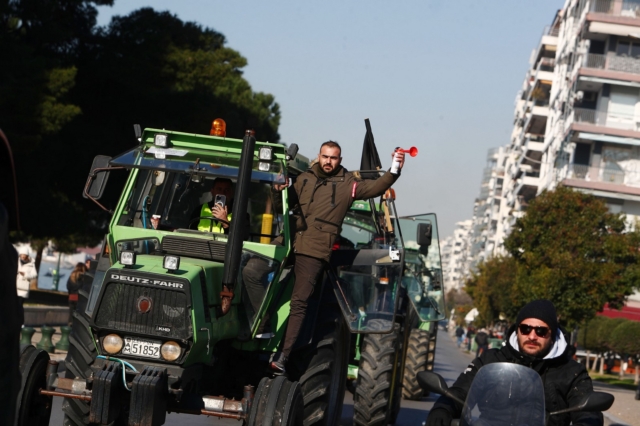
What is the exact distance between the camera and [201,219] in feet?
30.3

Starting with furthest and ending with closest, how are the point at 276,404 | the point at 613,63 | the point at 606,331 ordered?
the point at 613,63 < the point at 606,331 < the point at 276,404

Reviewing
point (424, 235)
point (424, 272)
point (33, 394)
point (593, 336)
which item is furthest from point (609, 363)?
point (33, 394)

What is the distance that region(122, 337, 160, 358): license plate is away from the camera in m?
7.87

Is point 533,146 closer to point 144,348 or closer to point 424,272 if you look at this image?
point 424,272

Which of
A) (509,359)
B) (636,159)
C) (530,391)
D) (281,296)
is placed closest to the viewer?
Result: (530,391)

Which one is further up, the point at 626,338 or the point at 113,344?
the point at 113,344

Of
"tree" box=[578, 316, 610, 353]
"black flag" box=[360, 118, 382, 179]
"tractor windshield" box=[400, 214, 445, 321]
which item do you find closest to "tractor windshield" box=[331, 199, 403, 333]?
"black flag" box=[360, 118, 382, 179]

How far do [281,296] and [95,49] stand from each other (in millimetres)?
32991

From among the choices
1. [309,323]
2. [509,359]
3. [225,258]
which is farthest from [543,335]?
[309,323]

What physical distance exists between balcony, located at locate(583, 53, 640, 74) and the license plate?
62120mm

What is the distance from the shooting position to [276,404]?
301 inches

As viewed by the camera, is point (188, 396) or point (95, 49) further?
point (95, 49)

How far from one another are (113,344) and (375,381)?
523cm

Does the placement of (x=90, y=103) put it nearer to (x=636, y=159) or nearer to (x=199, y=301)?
(x=199, y=301)
